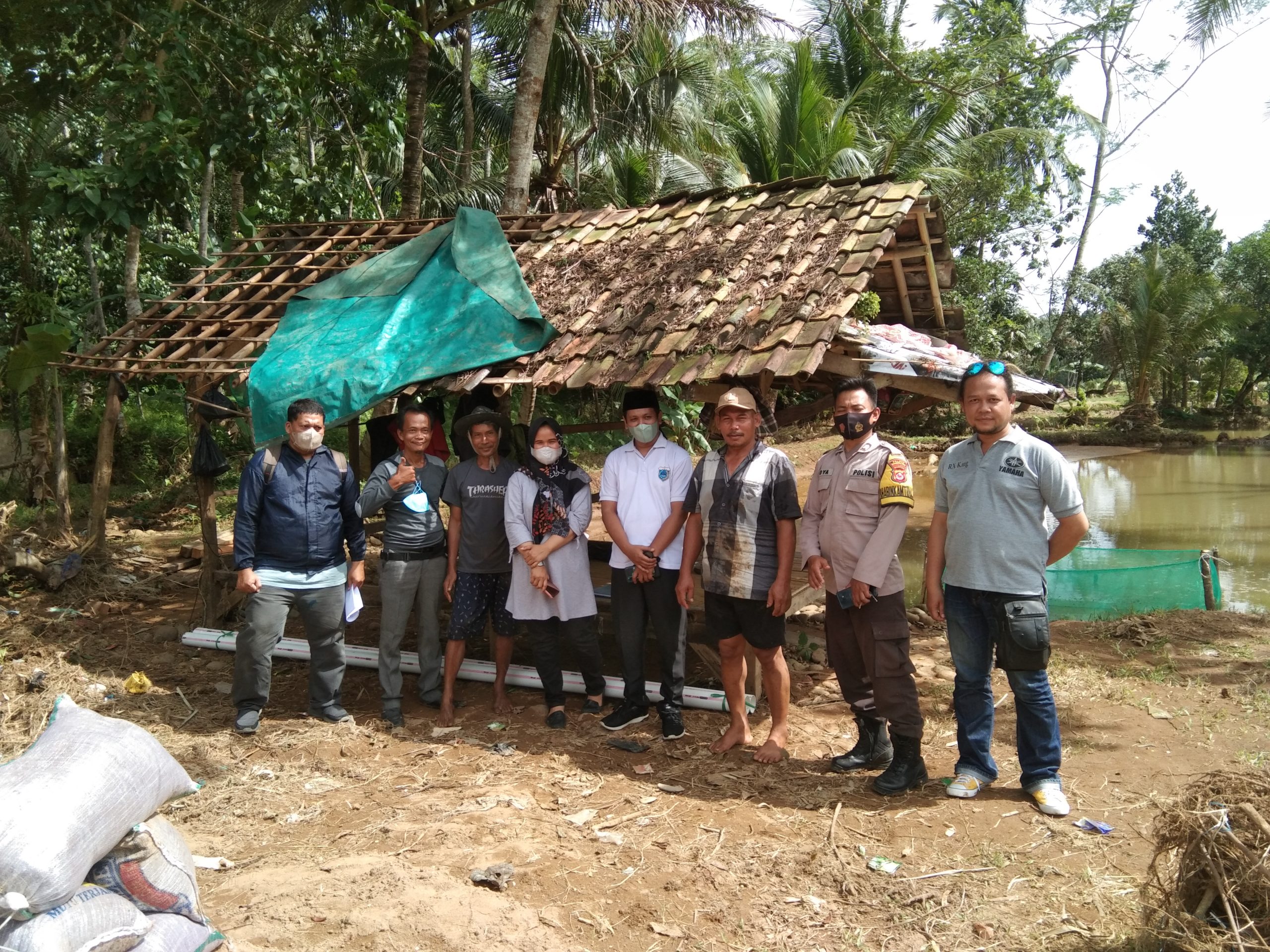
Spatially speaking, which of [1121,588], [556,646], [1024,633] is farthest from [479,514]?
[1121,588]

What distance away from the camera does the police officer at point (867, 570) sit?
173 inches

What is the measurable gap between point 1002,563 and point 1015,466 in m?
0.43

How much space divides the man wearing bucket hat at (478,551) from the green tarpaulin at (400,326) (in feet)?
2.30

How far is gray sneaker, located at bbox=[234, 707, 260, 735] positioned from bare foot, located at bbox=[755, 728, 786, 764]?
284 centimetres

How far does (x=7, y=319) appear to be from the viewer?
1480 centimetres

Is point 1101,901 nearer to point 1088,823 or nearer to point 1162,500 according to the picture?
point 1088,823

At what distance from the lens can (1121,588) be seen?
7.91 m

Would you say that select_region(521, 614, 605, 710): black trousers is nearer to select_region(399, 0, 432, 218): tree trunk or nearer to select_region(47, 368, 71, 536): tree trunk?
select_region(399, 0, 432, 218): tree trunk

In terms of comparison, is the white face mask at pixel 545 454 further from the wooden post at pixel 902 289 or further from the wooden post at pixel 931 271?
the wooden post at pixel 902 289

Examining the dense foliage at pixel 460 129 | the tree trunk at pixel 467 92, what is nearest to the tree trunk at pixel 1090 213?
the dense foliage at pixel 460 129

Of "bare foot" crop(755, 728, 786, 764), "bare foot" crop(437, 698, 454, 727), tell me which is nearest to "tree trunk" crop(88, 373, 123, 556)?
"bare foot" crop(437, 698, 454, 727)

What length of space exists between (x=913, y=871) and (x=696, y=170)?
18.1 metres

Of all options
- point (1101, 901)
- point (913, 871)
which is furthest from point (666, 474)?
point (1101, 901)

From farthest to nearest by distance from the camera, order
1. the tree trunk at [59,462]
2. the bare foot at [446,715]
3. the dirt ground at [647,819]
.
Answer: the tree trunk at [59,462], the bare foot at [446,715], the dirt ground at [647,819]
